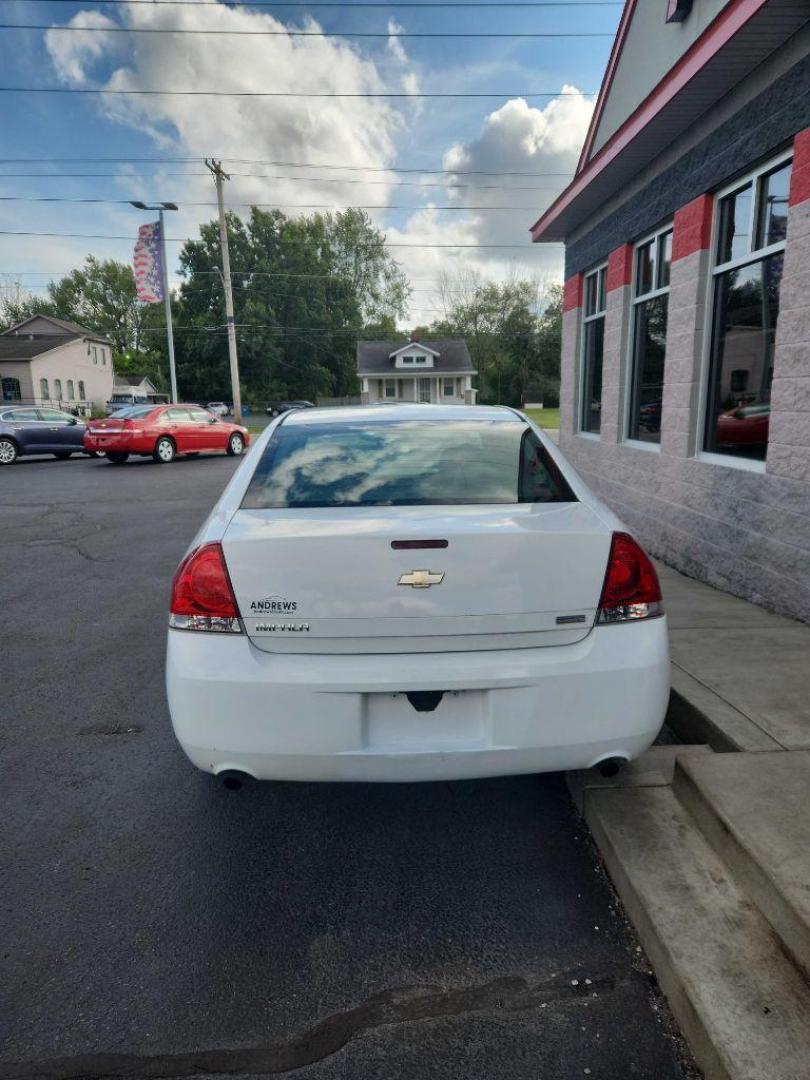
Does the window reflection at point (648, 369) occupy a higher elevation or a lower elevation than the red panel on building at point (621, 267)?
lower

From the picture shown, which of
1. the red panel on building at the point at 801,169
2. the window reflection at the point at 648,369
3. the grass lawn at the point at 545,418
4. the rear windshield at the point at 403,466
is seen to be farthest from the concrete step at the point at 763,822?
the grass lawn at the point at 545,418

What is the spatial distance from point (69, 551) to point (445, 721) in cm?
714

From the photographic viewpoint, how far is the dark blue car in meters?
18.6

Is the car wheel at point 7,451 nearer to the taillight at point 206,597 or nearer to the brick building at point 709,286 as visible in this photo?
the brick building at point 709,286

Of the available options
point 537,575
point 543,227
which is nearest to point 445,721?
point 537,575

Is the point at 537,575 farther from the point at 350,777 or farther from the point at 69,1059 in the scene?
the point at 69,1059

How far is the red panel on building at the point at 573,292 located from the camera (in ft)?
32.6

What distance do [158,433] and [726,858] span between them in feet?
60.1

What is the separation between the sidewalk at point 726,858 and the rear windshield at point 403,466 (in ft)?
3.92

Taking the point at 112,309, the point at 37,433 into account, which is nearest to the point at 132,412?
the point at 37,433

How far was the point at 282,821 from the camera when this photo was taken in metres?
2.82

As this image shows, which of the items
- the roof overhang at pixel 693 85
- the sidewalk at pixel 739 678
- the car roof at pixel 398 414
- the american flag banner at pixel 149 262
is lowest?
the sidewalk at pixel 739 678

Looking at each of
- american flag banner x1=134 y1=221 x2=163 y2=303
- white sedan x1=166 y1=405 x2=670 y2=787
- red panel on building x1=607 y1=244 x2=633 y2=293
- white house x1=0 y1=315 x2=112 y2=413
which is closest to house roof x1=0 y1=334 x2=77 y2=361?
white house x1=0 y1=315 x2=112 y2=413

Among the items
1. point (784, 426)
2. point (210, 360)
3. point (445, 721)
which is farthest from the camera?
point (210, 360)
